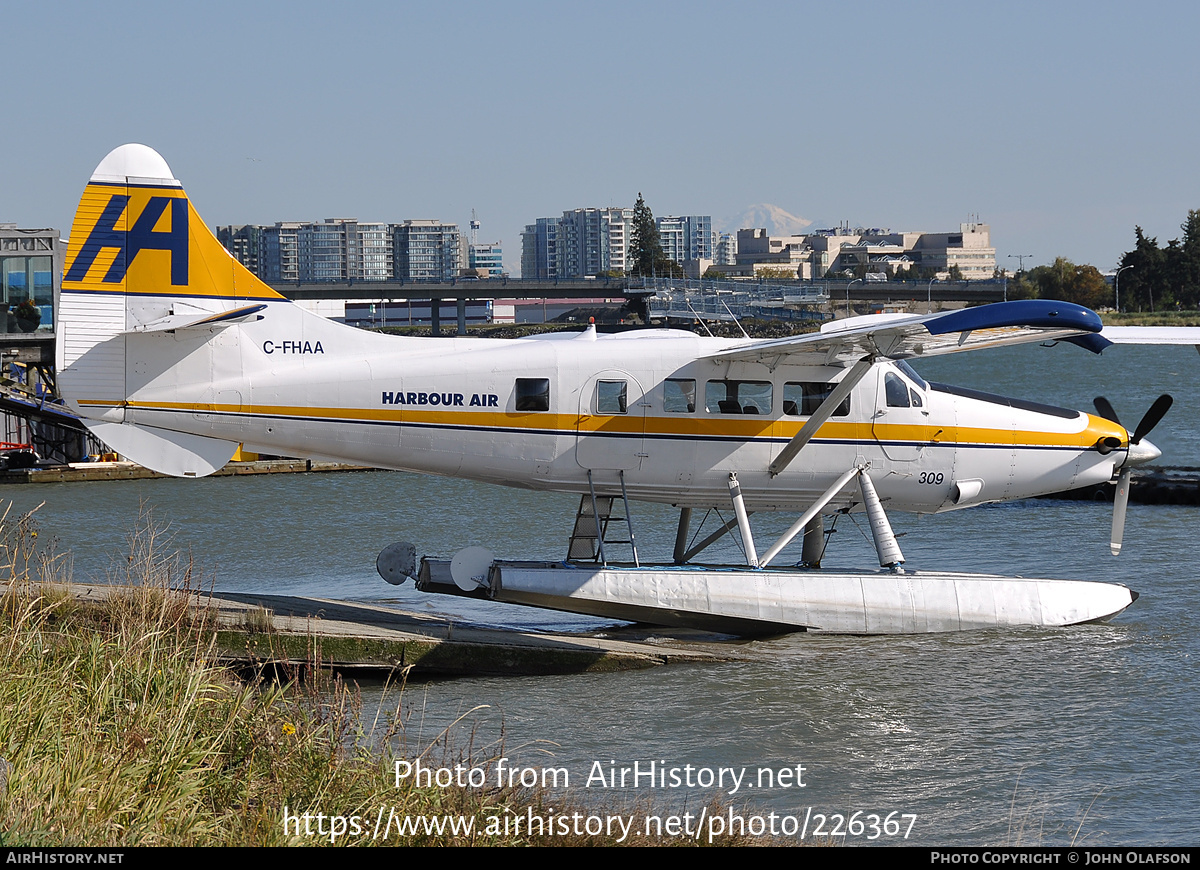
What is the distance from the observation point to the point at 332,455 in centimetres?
1223

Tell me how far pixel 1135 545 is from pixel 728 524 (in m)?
9.43

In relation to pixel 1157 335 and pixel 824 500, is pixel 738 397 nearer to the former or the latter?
pixel 824 500

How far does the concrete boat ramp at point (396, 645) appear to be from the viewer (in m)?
10.9

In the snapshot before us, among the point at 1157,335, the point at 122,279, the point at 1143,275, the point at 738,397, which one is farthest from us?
the point at 1143,275

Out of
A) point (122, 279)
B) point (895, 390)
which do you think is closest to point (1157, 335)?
point (895, 390)

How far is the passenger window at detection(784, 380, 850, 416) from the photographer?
42.4 ft

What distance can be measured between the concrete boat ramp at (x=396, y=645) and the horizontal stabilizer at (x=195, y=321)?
Result: 246 cm

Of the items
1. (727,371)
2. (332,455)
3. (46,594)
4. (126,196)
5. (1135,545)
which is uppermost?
(126,196)

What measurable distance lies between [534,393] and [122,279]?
403cm

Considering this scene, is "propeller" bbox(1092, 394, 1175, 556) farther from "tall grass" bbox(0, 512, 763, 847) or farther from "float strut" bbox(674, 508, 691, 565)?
"tall grass" bbox(0, 512, 763, 847)

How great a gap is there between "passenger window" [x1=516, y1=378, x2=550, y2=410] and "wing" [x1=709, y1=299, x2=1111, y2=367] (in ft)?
5.73

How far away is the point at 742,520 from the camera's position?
1264cm
